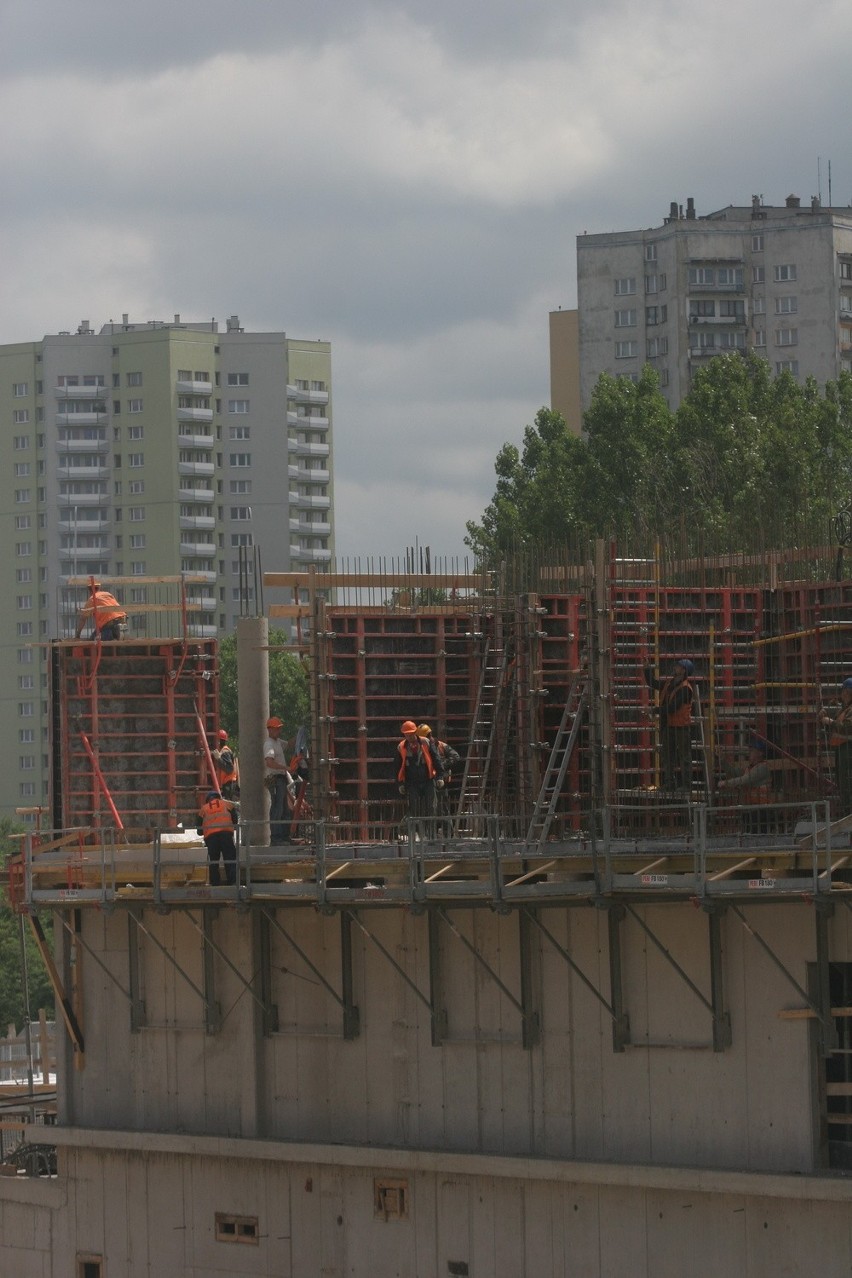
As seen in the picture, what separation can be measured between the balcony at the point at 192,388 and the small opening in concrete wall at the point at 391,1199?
114 meters

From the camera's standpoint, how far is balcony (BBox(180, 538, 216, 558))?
13912 centimetres

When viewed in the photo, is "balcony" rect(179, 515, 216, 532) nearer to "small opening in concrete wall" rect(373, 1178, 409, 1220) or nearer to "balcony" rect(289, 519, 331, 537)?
"balcony" rect(289, 519, 331, 537)

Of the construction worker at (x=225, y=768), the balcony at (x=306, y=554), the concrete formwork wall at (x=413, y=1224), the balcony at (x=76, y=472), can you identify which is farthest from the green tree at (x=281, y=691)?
the concrete formwork wall at (x=413, y=1224)

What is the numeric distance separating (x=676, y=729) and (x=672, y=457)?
140 ft

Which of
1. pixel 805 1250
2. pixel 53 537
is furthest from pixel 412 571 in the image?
pixel 53 537

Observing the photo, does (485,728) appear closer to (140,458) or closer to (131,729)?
(131,729)

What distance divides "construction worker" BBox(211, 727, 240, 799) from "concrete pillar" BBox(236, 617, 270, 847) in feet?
4.00

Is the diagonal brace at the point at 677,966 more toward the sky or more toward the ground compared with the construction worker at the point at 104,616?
more toward the ground

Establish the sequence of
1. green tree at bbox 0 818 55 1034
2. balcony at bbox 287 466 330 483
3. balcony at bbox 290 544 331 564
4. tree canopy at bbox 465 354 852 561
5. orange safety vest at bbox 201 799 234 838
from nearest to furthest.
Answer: orange safety vest at bbox 201 799 234 838 → tree canopy at bbox 465 354 852 561 → green tree at bbox 0 818 55 1034 → balcony at bbox 290 544 331 564 → balcony at bbox 287 466 330 483

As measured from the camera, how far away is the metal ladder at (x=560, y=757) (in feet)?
93.2

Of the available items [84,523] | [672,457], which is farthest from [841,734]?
[84,523]

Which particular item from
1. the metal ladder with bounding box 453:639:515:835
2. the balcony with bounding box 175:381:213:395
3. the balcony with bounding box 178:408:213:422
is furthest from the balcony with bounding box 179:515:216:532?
the metal ladder with bounding box 453:639:515:835

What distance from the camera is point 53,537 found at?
456 ft

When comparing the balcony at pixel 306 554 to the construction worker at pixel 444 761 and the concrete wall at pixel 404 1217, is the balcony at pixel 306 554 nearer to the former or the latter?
the construction worker at pixel 444 761
